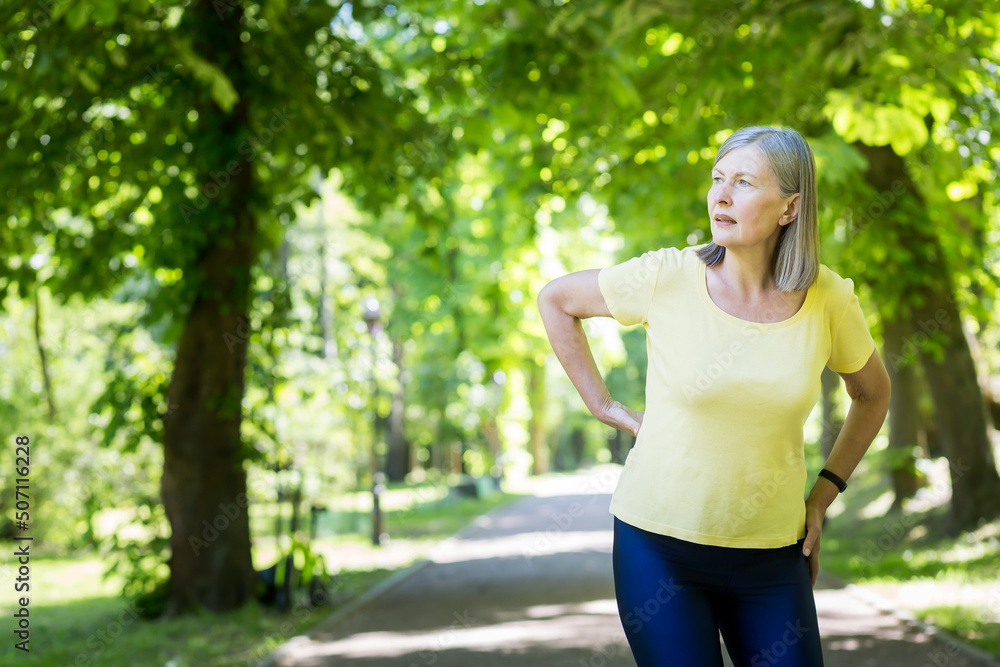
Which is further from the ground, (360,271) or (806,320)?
(360,271)

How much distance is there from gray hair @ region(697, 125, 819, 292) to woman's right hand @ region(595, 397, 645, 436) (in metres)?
0.55

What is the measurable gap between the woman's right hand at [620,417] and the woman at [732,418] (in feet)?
0.28

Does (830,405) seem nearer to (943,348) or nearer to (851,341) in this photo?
(943,348)

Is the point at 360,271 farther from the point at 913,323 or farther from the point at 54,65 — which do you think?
the point at 54,65

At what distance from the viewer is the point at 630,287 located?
2.69 metres

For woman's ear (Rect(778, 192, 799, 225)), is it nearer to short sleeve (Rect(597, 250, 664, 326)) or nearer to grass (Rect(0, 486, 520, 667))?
short sleeve (Rect(597, 250, 664, 326))

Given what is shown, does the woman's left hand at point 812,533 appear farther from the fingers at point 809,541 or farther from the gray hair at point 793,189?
the gray hair at point 793,189

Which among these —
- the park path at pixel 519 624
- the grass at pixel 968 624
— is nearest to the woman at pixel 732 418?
the park path at pixel 519 624

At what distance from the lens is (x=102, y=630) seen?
30.0 feet

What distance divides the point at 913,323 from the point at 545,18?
5.99 m

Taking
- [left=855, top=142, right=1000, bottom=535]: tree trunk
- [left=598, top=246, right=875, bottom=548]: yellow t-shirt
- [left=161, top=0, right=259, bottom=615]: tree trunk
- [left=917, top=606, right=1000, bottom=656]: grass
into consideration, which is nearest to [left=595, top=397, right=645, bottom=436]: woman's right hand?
[left=598, top=246, right=875, bottom=548]: yellow t-shirt

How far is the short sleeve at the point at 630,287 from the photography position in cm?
268

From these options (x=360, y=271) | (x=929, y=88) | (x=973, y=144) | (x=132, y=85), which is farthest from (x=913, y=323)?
(x=360, y=271)

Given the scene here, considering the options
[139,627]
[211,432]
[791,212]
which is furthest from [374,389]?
[791,212]
